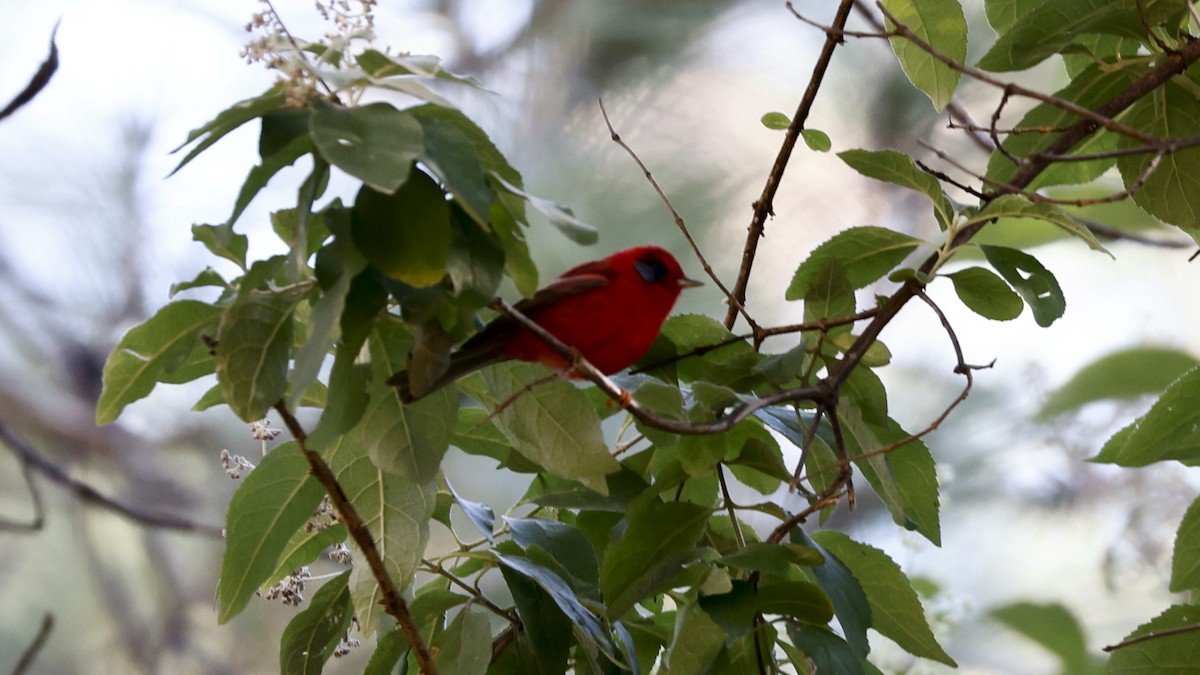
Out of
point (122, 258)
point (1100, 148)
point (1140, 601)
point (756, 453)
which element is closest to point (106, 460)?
point (122, 258)

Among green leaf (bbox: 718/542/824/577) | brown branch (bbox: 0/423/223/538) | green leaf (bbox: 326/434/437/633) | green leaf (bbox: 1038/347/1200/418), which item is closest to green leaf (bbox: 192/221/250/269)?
green leaf (bbox: 326/434/437/633)

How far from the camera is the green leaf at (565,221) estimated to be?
66 cm

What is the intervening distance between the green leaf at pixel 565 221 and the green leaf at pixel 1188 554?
67 centimetres

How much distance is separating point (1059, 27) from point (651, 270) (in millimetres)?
426

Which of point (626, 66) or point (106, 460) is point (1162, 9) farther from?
point (106, 460)

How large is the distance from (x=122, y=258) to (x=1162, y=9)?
1686mm

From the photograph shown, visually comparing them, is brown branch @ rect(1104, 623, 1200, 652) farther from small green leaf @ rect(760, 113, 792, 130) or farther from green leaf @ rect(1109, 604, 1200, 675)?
small green leaf @ rect(760, 113, 792, 130)

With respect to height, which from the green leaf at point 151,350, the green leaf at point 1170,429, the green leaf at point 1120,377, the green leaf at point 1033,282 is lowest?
the green leaf at point 151,350

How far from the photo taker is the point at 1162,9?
3.14ft

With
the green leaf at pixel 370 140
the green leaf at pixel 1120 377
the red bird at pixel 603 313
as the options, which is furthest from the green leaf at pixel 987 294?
the green leaf at pixel 1120 377

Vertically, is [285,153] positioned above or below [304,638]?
above

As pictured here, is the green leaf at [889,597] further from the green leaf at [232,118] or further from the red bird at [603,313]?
the green leaf at [232,118]

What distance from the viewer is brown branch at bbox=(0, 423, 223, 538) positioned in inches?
75.8

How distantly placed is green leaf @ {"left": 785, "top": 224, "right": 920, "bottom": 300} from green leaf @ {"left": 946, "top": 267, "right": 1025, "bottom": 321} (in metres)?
0.05
